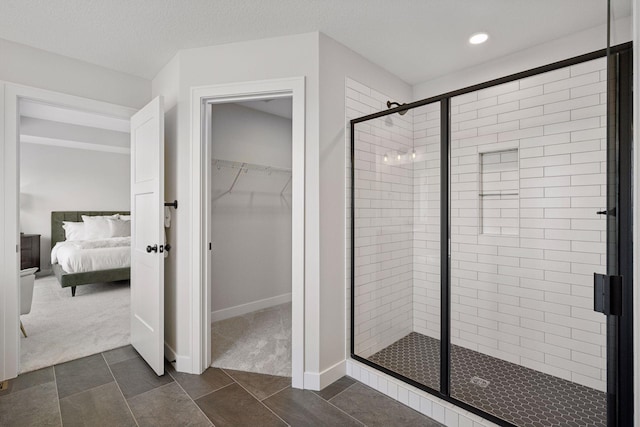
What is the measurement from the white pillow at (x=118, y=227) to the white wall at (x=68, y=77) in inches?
147

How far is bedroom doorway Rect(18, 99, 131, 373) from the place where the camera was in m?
2.98

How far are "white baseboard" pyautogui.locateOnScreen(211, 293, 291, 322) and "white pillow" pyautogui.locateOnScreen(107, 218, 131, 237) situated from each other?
3484mm

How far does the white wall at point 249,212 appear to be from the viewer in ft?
11.5

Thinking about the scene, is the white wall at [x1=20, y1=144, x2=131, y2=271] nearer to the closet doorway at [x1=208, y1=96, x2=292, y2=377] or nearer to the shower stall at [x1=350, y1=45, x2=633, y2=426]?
the closet doorway at [x1=208, y1=96, x2=292, y2=377]

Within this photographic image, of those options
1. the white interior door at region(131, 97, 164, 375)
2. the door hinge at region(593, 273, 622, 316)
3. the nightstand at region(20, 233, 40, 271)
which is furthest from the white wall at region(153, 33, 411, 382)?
the nightstand at region(20, 233, 40, 271)

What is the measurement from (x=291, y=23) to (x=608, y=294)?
216cm

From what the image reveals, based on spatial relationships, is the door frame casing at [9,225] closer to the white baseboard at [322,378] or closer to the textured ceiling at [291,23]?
the textured ceiling at [291,23]

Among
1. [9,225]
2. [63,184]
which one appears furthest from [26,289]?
[63,184]

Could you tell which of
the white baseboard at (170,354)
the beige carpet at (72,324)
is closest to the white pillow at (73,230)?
the beige carpet at (72,324)

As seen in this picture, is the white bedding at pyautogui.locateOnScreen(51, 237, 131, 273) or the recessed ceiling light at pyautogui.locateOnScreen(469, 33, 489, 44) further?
the white bedding at pyautogui.locateOnScreen(51, 237, 131, 273)

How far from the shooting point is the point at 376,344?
2.47 metres

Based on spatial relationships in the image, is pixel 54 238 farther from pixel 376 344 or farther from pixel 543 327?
pixel 543 327

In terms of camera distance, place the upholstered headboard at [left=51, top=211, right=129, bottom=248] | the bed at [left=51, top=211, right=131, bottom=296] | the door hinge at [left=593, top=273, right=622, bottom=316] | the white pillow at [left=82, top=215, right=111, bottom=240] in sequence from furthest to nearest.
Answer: the upholstered headboard at [left=51, top=211, right=129, bottom=248] < the white pillow at [left=82, top=215, right=111, bottom=240] < the bed at [left=51, top=211, right=131, bottom=296] < the door hinge at [left=593, top=273, right=622, bottom=316]

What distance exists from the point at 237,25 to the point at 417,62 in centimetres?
150
